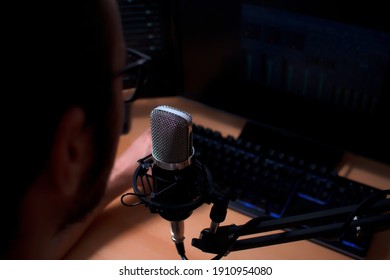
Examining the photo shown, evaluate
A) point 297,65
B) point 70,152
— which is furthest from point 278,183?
point 70,152

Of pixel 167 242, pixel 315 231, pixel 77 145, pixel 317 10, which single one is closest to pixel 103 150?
pixel 77 145

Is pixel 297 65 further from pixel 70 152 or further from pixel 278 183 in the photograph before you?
pixel 70 152

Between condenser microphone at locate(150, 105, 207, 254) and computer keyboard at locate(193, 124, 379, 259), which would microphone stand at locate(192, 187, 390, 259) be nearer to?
Answer: condenser microphone at locate(150, 105, 207, 254)

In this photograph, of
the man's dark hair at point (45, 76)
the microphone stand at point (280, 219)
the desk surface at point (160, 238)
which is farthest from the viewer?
the desk surface at point (160, 238)

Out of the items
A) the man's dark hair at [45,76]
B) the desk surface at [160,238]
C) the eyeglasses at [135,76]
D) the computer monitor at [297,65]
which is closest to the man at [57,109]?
the man's dark hair at [45,76]

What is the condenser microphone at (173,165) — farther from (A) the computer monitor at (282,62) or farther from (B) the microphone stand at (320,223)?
(A) the computer monitor at (282,62)

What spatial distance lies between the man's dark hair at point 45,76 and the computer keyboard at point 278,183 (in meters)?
0.43

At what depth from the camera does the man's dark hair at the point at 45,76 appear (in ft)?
1.34

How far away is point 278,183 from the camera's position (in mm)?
933

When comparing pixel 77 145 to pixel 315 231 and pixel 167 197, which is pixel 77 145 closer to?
pixel 167 197

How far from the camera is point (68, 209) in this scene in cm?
53

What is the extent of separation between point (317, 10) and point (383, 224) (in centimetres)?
48

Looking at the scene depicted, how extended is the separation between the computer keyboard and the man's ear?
0.39 m

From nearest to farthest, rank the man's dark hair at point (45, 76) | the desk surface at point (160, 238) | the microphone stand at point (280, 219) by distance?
the man's dark hair at point (45, 76) → the microphone stand at point (280, 219) → the desk surface at point (160, 238)
